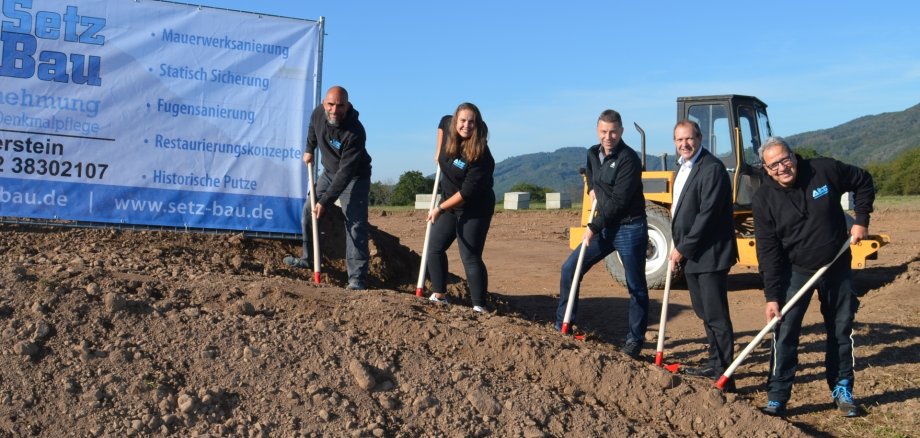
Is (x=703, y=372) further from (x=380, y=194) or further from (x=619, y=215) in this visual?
(x=380, y=194)

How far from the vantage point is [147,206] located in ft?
25.4

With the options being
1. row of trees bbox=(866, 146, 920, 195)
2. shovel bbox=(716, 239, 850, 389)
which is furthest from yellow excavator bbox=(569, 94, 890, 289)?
row of trees bbox=(866, 146, 920, 195)

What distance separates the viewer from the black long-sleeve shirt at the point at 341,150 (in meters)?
7.01

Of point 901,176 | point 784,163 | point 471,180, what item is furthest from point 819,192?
point 901,176

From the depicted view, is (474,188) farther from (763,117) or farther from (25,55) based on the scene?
(763,117)

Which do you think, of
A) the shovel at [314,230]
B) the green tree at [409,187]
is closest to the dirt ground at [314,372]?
the shovel at [314,230]

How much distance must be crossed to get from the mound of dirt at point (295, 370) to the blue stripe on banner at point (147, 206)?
1740 millimetres

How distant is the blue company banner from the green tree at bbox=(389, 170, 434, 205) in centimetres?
2977

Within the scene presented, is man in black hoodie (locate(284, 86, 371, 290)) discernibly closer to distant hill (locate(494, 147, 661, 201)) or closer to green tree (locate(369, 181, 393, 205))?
green tree (locate(369, 181, 393, 205))

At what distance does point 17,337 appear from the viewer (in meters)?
4.64

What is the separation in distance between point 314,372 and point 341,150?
2.74 meters

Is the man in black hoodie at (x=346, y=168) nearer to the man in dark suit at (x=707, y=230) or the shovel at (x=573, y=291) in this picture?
the shovel at (x=573, y=291)

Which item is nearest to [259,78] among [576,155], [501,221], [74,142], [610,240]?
[74,142]

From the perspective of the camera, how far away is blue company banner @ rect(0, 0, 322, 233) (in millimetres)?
7445
